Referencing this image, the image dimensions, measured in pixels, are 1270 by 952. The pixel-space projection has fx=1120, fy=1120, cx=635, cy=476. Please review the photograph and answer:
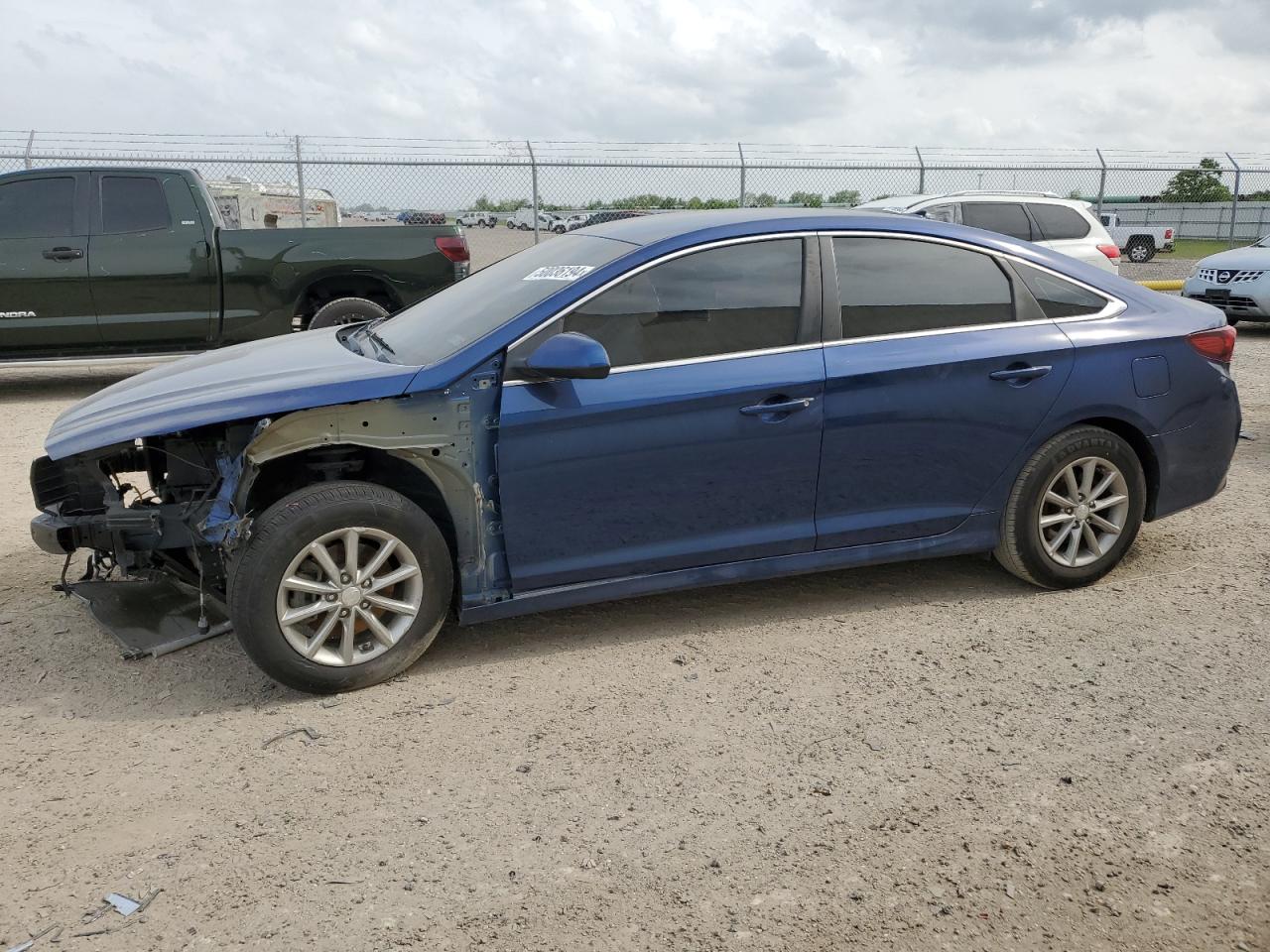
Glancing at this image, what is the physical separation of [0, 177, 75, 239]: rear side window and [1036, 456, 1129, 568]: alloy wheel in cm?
820

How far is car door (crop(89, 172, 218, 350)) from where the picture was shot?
935cm

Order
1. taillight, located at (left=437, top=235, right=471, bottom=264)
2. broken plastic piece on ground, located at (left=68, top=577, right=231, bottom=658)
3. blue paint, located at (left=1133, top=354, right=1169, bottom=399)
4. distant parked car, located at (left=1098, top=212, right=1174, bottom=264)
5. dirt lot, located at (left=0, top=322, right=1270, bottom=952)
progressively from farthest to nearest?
distant parked car, located at (left=1098, top=212, right=1174, bottom=264)
taillight, located at (left=437, top=235, right=471, bottom=264)
blue paint, located at (left=1133, top=354, right=1169, bottom=399)
broken plastic piece on ground, located at (left=68, top=577, right=231, bottom=658)
dirt lot, located at (left=0, top=322, right=1270, bottom=952)

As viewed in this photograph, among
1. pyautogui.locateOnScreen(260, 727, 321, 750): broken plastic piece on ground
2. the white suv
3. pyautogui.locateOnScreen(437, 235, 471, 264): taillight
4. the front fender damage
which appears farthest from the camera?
the white suv

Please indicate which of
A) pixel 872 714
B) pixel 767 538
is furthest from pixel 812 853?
pixel 767 538

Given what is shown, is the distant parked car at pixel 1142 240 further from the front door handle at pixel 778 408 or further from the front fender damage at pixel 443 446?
the front fender damage at pixel 443 446

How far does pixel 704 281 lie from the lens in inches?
169

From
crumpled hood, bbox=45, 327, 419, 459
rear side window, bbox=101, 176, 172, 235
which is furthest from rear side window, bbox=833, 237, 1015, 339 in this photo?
rear side window, bbox=101, 176, 172, 235

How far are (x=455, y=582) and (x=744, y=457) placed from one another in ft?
3.83

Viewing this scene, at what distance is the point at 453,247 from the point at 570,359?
6.37m

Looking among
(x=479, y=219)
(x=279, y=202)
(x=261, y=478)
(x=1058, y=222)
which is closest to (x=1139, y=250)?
(x=1058, y=222)

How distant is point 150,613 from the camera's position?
4426mm

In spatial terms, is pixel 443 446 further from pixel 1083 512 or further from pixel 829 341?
pixel 1083 512

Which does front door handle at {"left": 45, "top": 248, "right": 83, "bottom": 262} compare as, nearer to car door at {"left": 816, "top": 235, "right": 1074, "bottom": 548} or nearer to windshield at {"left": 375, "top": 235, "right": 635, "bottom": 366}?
windshield at {"left": 375, "top": 235, "right": 635, "bottom": 366}

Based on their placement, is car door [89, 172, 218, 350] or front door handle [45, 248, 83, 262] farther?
car door [89, 172, 218, 350]
